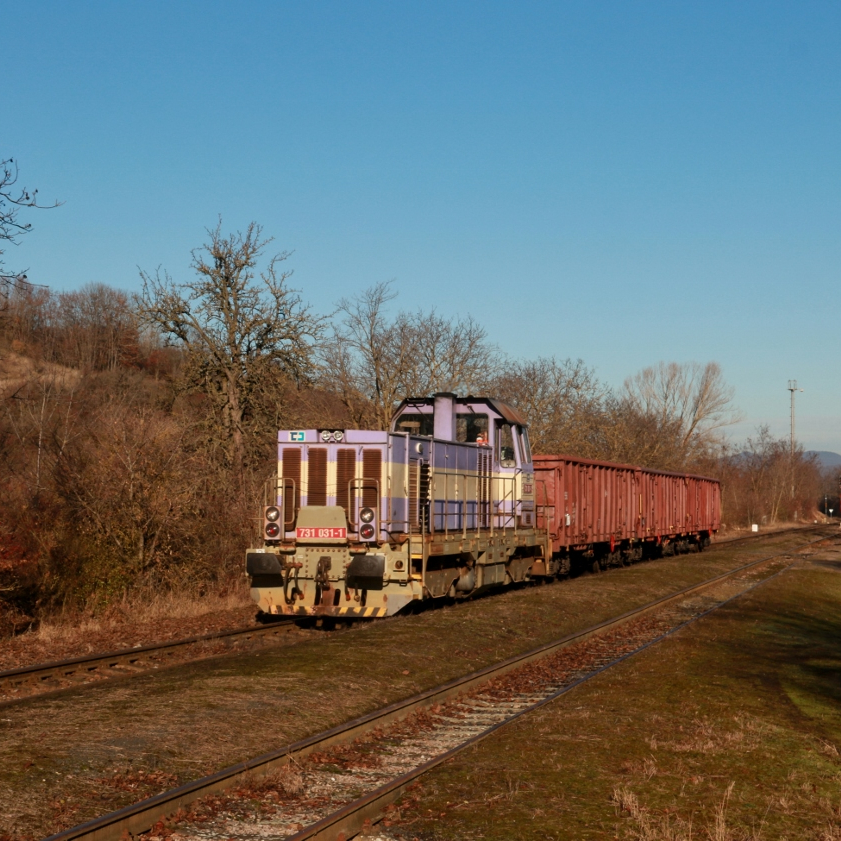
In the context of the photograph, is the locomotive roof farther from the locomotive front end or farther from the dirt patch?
the dirt patch

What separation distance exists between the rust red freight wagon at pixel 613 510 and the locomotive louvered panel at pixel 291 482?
29.9 feet

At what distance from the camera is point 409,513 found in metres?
17.5

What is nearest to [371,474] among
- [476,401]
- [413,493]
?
[413,493]

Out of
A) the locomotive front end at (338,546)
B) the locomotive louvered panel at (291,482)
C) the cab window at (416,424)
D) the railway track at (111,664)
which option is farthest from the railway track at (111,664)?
the cab window at (416,424)

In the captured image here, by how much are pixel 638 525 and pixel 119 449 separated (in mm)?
20062

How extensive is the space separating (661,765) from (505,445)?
44.7 feet

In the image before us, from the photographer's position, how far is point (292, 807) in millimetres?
7312

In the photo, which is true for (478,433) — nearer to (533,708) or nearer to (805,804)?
(533,708)

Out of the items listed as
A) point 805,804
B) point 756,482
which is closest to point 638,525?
point 805,804

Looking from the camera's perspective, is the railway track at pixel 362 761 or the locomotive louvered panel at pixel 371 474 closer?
the railway track at pixel 362 761

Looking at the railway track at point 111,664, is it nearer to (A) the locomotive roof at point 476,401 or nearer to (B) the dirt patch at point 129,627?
(B) the dirt patch at point 129,627

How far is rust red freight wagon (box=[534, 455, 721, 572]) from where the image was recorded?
2573cm

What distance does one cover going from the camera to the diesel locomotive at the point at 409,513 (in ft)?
54.0

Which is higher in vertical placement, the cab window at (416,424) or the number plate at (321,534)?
the cab window at (416,424)
